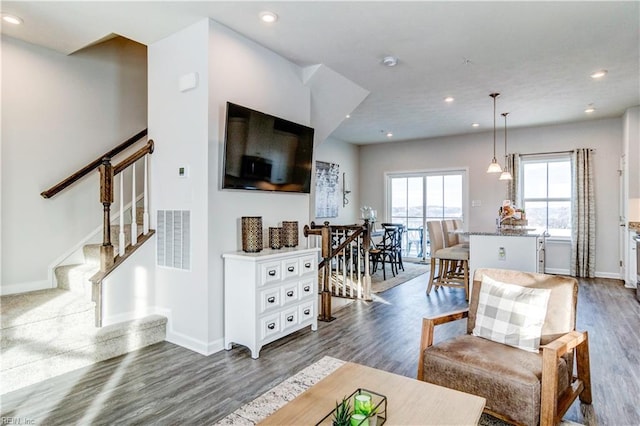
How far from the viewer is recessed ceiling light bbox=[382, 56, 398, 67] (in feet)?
12.4

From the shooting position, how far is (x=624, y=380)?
2600 millimetres

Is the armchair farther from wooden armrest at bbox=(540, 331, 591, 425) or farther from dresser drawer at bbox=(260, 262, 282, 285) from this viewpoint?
dresser drawer at bbox=(260, 262, 282, 285)

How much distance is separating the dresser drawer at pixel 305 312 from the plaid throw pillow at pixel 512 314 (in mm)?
1600

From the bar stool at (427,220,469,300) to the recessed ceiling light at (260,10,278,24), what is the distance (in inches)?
137

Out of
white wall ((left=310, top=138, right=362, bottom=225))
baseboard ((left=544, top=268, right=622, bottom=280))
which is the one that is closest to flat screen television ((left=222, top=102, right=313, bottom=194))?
white wall ((left=310, top=138, right=362, bottom=225))

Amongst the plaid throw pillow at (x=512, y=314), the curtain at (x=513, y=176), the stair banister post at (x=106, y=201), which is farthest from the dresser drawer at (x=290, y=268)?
the curtain at (x=513, y=176)

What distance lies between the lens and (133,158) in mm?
3271

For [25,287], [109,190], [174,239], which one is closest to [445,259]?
[174,239]

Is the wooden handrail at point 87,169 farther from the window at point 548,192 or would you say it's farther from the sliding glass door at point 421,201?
the window at point 548,192

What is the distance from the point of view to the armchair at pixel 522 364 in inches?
70.7

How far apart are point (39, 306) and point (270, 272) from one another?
76.6 inches

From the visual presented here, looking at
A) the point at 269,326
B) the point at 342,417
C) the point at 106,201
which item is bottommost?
the point at 269,326

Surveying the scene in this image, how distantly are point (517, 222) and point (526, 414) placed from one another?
347cm

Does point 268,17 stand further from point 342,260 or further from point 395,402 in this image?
point 342,260
